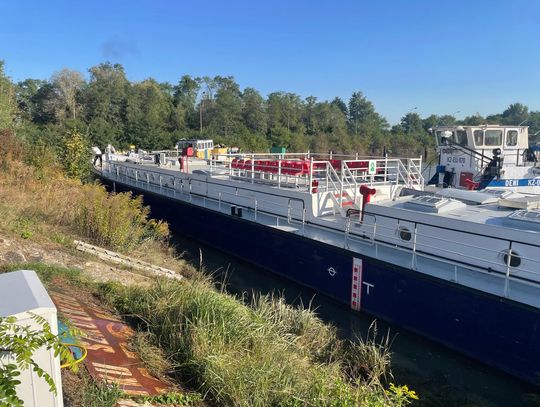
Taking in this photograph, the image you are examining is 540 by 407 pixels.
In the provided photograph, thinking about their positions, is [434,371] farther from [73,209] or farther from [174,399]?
[73,209]

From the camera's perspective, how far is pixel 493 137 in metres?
Answer: 17.7

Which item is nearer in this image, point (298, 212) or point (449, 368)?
point (449, 368)

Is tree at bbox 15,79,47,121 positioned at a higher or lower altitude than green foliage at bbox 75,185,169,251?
higher

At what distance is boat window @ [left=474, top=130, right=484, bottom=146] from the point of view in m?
17.6

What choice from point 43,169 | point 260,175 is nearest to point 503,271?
point 260,175

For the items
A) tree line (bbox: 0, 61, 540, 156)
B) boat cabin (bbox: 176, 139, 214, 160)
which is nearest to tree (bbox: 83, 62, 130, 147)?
tree line (bbox: 0, 61, 540, 156)

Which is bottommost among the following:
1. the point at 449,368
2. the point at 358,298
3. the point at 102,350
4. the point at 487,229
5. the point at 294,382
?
the point at 449,368

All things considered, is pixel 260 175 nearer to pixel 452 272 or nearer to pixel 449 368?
pixel 452 272

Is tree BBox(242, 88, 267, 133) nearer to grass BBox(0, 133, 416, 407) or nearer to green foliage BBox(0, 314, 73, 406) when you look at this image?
grass BBox(0, 133, 416, 407)

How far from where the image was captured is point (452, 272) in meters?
8.32

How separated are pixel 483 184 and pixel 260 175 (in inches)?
334

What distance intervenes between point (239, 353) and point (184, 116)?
6780 centimetres

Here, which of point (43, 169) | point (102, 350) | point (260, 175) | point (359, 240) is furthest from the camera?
point (43, 169)

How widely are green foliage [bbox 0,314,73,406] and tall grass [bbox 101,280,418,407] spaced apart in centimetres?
214
